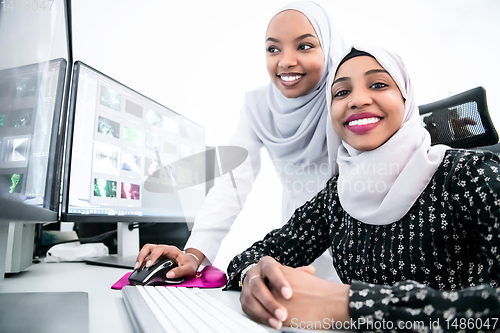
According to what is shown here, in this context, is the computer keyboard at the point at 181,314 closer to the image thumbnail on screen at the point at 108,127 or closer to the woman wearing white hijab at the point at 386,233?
the woman wearing white hijab at the point at 386,233

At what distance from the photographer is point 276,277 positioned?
0.37 metres

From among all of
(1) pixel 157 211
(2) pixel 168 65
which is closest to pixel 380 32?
(2) pixel 168 65

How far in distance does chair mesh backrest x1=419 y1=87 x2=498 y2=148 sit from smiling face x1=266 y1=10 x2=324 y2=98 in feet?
1.13

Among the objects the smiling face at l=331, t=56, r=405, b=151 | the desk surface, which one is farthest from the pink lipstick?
the desk surface

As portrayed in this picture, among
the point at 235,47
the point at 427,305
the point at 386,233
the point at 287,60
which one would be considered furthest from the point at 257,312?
the point at 235,47

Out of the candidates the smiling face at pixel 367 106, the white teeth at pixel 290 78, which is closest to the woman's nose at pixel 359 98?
the smiling face at pixel 367 106

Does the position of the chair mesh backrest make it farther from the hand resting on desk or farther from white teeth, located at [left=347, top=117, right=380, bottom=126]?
the hand resting on desk

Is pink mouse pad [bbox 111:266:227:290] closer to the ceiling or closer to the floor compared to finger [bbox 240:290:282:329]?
closer to the floor

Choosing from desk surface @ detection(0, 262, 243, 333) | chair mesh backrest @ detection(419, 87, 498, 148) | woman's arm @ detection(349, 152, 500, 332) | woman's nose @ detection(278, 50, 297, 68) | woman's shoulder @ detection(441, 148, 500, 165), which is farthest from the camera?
woman's nose @ detection(278, 50, 297, 68)

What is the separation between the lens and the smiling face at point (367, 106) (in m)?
0.62

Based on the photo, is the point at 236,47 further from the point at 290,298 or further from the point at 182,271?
the point at 290,298

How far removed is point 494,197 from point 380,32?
9.85 ft

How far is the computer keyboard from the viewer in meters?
0.29

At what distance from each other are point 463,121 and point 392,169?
1.23ft
